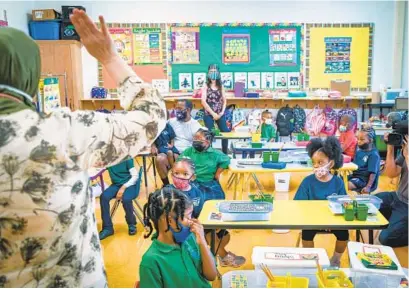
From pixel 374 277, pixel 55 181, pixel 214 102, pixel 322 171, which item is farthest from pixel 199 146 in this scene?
pixel 55 181

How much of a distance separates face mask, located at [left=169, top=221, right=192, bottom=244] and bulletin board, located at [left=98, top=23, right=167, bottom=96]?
605 cm

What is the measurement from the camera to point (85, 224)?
100 centimetres

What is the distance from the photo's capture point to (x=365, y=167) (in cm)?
460

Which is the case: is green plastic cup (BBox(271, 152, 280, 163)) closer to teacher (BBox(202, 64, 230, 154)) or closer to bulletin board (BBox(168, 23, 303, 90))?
teacher (BBox(202, 64, 230, 154))

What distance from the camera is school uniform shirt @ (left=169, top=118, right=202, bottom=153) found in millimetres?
5758

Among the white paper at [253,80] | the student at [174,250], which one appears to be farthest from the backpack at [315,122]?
the student at [174,250]

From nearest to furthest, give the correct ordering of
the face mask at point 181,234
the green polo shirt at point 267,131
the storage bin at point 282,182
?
1. the face mask at point 181,234
2. the storage bin at point 282,182
3. the green polo shirt at point 267,131

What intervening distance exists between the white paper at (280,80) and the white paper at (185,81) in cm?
156

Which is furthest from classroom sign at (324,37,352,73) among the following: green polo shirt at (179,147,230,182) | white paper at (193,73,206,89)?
green polo shirt at (179,147,230,182)

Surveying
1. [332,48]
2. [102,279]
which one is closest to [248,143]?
[332,48]

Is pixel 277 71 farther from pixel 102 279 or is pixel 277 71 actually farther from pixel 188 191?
pixel 102 279

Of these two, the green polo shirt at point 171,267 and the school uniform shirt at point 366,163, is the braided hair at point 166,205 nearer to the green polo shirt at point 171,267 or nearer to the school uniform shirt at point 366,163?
the green polo shirt at point 171,267

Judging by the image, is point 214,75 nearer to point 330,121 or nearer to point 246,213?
point 330,121

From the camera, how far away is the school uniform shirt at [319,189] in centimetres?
331
